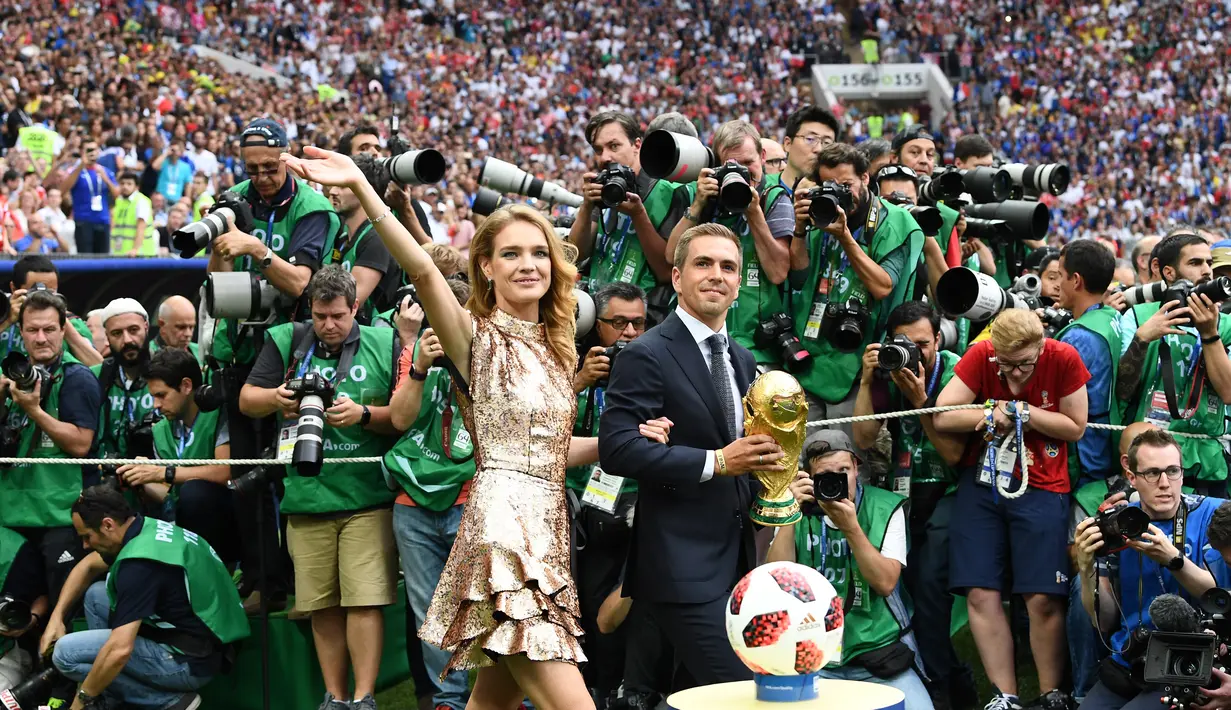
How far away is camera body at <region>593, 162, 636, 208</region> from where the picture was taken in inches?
245

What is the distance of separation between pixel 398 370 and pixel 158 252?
849cm

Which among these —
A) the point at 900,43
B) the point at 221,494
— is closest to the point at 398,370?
the point at 221,494

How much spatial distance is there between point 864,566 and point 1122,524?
3.32ft

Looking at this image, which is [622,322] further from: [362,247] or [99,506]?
[99,506]

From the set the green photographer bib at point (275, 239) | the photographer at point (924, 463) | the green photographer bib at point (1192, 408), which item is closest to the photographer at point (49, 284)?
the green photographer bib at point (275, 239)

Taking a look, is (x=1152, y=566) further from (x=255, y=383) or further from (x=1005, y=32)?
(x=1005, y=32)

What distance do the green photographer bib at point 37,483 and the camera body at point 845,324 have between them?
3.41m

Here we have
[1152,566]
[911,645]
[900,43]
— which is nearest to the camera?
[1152,566]

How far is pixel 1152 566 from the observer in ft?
18.2

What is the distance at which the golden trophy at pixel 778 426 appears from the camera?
165 inches

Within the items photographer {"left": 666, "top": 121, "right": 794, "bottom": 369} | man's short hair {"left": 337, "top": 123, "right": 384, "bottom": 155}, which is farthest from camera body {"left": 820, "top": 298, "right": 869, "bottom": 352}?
man's short hair {"left": 337, "top": 123, "right": 384, "bottom": 155}

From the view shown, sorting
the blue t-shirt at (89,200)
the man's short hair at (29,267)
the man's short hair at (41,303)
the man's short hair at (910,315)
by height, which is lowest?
the man's short hair at (910,315)

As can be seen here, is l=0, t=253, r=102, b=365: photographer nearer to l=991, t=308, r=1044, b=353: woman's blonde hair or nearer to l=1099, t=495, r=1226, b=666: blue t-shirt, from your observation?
l=991, t=308, r=1044, b=353: woman's blonde hair

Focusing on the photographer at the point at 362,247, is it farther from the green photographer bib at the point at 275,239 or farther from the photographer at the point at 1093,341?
the photographer at the point at 1093,341
